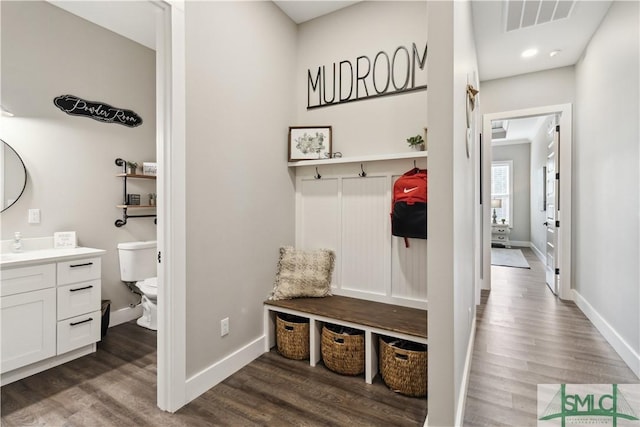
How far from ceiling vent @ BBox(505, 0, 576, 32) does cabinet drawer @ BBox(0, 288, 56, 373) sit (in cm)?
406

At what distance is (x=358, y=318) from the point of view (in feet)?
6.72

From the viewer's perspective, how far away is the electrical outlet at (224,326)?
6.59 feet

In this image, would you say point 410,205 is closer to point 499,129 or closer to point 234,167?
point 234,167

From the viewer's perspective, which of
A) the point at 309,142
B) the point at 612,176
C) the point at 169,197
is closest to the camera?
the point at 169,197

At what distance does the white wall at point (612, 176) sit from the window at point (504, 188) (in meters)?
5.19

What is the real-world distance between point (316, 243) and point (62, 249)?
6.75 ft

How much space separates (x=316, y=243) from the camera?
105 inches

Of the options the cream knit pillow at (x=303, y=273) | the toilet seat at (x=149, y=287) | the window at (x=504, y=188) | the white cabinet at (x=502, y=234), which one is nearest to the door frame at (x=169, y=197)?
the cream knit pillow at (x=303, y=273)

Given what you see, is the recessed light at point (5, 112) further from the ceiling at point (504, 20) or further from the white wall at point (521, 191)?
the white wall at point (521, 191)

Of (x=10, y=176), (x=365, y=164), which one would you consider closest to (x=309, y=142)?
(x=365, y=164)

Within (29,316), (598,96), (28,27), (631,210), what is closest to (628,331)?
(631,210)

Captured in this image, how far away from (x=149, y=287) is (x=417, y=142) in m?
2.53

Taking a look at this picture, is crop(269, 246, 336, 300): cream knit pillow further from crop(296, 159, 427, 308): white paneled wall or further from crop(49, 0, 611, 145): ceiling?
crop(49, 0, 611, 145): ceiling

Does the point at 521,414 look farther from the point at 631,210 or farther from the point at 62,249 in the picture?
the point at 62,249
